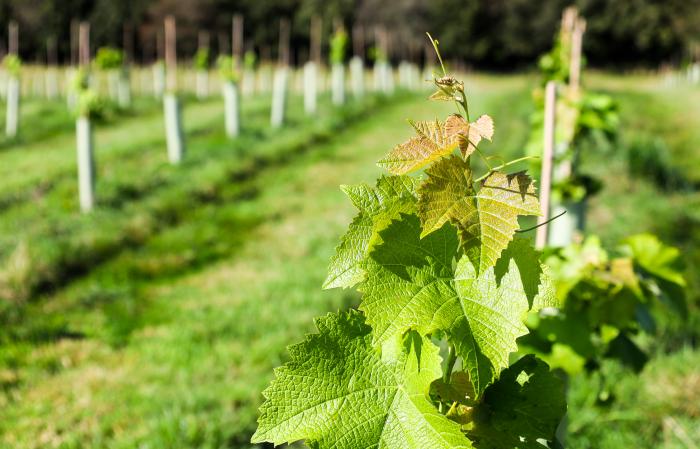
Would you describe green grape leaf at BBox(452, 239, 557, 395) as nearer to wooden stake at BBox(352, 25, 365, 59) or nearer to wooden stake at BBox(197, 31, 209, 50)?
wooden stake at BBox(352, 25, 365, 59)

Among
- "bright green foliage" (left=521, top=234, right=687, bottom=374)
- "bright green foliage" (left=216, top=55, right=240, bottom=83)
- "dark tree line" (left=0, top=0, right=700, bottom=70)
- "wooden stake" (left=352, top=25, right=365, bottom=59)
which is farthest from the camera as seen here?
"dark tree line" (left=0, top=0, right=700, bottom=70)

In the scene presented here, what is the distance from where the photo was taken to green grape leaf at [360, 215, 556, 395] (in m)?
0.91

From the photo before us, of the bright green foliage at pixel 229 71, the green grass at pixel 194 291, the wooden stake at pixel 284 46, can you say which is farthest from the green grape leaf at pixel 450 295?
the wooden stake at pixel 284 46

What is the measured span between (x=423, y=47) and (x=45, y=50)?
20.9 m

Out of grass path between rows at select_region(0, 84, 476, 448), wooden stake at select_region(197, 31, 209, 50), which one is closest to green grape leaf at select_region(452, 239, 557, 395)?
grass path between rows at select_region(0, 84, 476, 448)

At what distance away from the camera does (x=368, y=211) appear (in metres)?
0.96

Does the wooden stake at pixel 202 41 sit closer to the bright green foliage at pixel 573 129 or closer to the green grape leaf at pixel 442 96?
the bright green foliage at pixel 573 129

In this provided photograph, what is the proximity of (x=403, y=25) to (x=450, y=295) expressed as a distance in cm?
4460

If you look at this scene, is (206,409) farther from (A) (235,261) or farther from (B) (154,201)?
(B) (154,201)

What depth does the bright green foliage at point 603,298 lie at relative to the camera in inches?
77.3

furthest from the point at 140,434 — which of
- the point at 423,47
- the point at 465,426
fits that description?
the point at 423,47

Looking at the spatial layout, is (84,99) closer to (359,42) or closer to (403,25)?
(359,42)

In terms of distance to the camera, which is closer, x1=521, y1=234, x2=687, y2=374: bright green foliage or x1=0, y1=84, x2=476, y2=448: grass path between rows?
x1=521, y1=234, x2=687, y2=374: bright green foliage

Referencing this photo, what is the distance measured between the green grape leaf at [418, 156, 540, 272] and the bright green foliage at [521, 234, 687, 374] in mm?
1090
